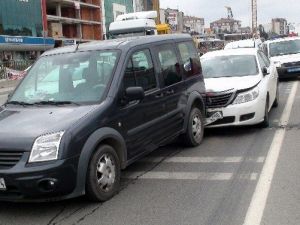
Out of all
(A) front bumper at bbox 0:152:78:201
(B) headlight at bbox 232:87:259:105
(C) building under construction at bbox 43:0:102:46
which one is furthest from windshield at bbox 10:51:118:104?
(C) building under construction at bbox 43:0:102:46

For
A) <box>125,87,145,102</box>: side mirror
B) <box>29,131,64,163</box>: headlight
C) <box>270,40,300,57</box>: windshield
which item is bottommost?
<box>29,131,64,163</box>: headlight

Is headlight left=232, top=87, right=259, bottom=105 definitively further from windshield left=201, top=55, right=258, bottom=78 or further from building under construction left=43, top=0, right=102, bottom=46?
building under construction left=43, top=0, right=102, bottom=46

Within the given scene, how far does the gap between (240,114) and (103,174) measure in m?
3.99

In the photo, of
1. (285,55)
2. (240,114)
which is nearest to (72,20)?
(285,55)

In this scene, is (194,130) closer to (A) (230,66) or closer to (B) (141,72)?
(B) (141,72)

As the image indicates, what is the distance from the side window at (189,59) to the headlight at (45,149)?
3454 millimetres

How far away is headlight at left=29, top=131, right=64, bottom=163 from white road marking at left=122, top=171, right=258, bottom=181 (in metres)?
1.76

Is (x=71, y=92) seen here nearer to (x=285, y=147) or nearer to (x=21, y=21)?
(x=285, y=147)

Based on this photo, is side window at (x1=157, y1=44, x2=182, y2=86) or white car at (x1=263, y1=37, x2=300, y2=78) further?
white car at (x1=263, y1=37, x2=300, y2=78)

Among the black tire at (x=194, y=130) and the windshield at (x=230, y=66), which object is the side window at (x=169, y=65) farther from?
the windshield at (x=230, y=66)

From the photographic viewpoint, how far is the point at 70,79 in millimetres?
6531

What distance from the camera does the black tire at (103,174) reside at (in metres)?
5.61

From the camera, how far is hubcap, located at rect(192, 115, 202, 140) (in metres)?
8.50

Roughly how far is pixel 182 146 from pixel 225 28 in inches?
6510
